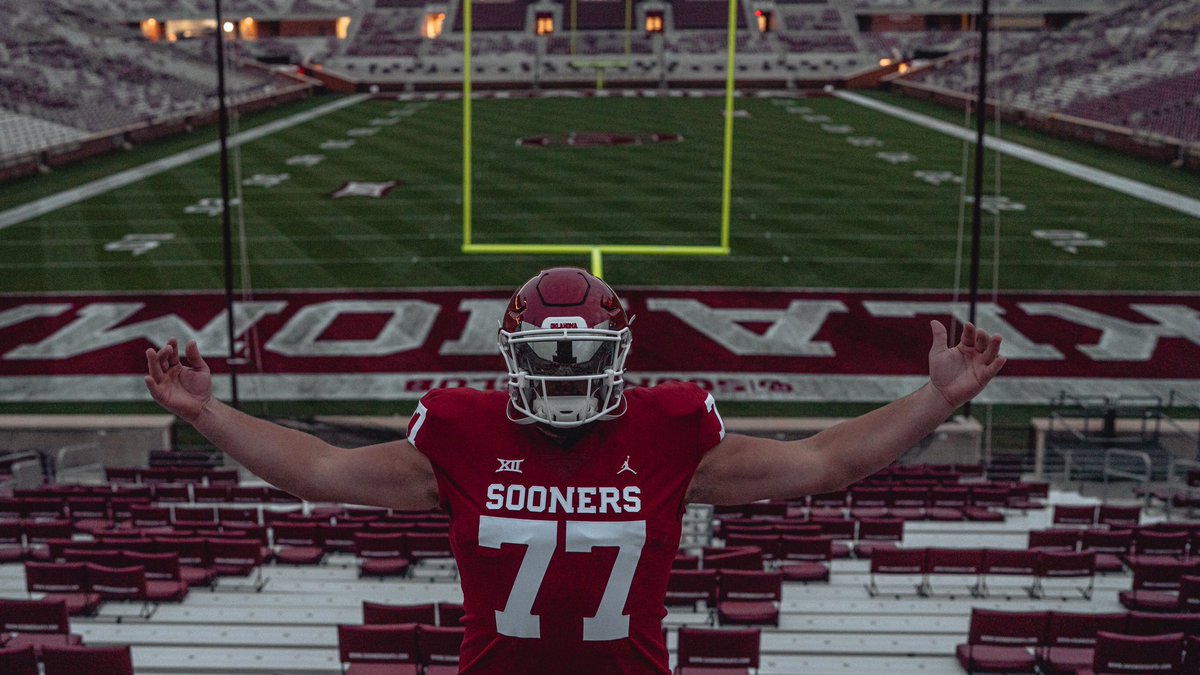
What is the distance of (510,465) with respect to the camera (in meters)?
2.09

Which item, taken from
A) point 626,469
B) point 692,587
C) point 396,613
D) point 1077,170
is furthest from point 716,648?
point 1077,170

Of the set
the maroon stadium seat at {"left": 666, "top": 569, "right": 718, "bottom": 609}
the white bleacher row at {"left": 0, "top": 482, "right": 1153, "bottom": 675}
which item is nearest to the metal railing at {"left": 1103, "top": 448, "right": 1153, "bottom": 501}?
the white bleacher row at {"left": 0, "top": 482, "right": 1153, "bottom": 675}

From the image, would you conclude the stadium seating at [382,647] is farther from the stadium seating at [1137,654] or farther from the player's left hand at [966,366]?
the player's left hand at [966,366]

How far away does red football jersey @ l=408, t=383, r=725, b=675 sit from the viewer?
202 cm

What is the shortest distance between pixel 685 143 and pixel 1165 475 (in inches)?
978

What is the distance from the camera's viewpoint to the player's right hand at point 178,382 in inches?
87.4

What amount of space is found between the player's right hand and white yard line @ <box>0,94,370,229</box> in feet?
71.7

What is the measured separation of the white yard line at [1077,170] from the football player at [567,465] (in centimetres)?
1946

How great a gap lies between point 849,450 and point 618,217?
22844mm

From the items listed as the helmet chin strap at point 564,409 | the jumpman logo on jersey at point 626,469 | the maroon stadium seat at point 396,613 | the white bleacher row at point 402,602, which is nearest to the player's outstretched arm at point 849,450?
the jumpman logo on jersey at point 626,469

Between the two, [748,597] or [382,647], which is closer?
[382,647]

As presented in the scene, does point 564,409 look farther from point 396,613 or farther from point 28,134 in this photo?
point 28,134

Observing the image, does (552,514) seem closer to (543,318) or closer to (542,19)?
(543,318)

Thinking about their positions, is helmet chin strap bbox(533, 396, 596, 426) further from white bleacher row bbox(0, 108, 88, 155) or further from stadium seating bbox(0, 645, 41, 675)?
white bleacher row bbox(0, 108, 88, 155)
